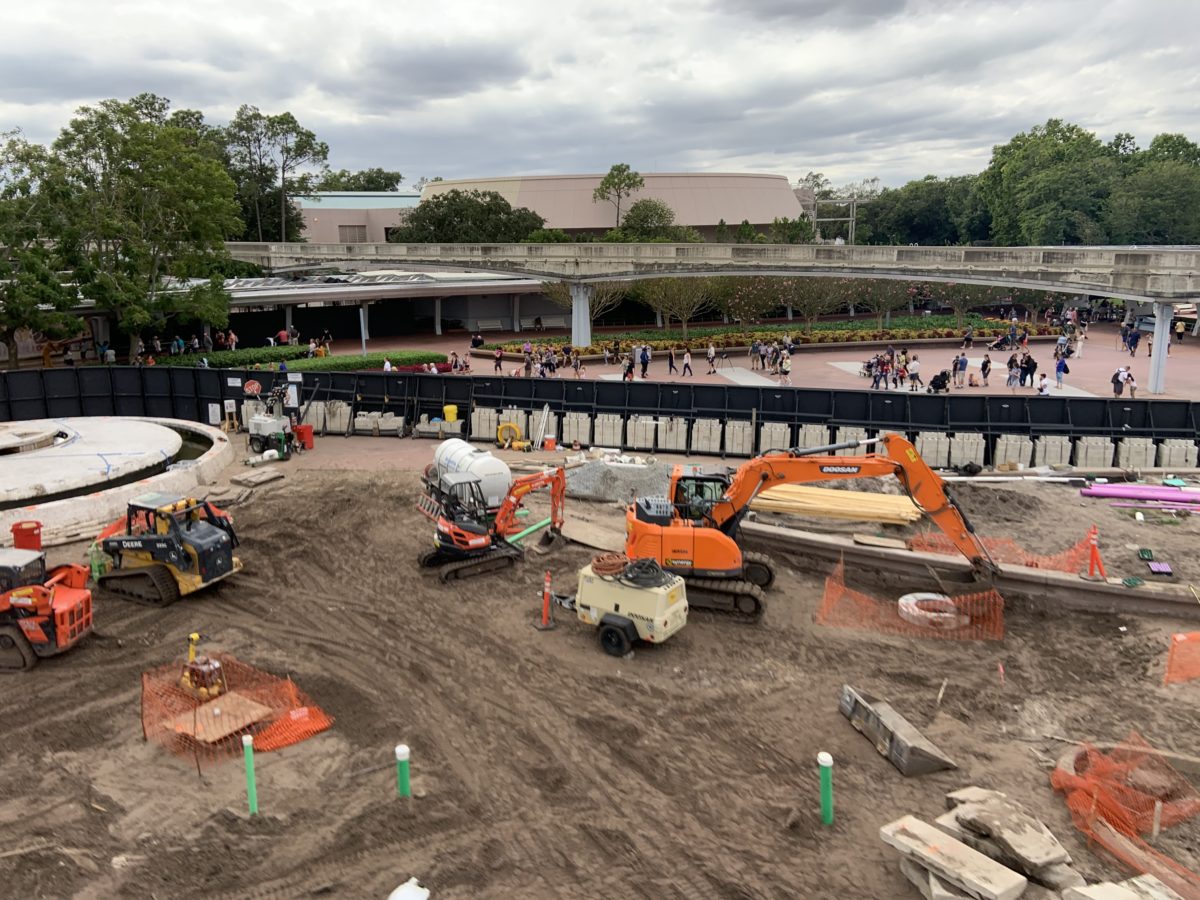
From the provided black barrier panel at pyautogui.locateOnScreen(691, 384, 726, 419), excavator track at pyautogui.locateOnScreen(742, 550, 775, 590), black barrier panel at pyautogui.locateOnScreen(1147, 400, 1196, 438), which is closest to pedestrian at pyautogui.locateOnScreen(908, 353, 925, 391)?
black barrier panel at pyautogui.locateOnScreen(1147, 400, 1196, 438)

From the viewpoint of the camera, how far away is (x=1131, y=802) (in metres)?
9.89

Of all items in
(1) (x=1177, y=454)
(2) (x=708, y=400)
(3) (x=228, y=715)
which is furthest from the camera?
(2) (x=708, y=400)

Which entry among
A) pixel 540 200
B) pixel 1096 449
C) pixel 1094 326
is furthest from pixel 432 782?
pixel 540 200

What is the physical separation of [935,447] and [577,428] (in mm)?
9687

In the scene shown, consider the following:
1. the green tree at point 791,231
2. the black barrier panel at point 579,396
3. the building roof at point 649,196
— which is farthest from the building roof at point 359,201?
the black barrier panel at point 579,396

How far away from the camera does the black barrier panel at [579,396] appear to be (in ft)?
86.5

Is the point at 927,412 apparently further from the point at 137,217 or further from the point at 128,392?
the point at 137,217

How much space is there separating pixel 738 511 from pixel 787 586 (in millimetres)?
1743

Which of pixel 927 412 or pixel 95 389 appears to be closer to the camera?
pixel 927 412

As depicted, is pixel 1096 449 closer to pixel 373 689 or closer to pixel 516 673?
pixel 516 673

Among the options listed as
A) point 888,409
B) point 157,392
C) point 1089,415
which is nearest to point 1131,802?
point 888,409

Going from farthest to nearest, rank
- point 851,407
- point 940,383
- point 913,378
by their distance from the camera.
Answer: point 913,378, point 940,383, point 851,407

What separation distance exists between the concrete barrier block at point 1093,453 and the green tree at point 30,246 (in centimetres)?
3180

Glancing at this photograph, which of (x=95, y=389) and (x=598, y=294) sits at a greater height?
(x=598, y=294)
